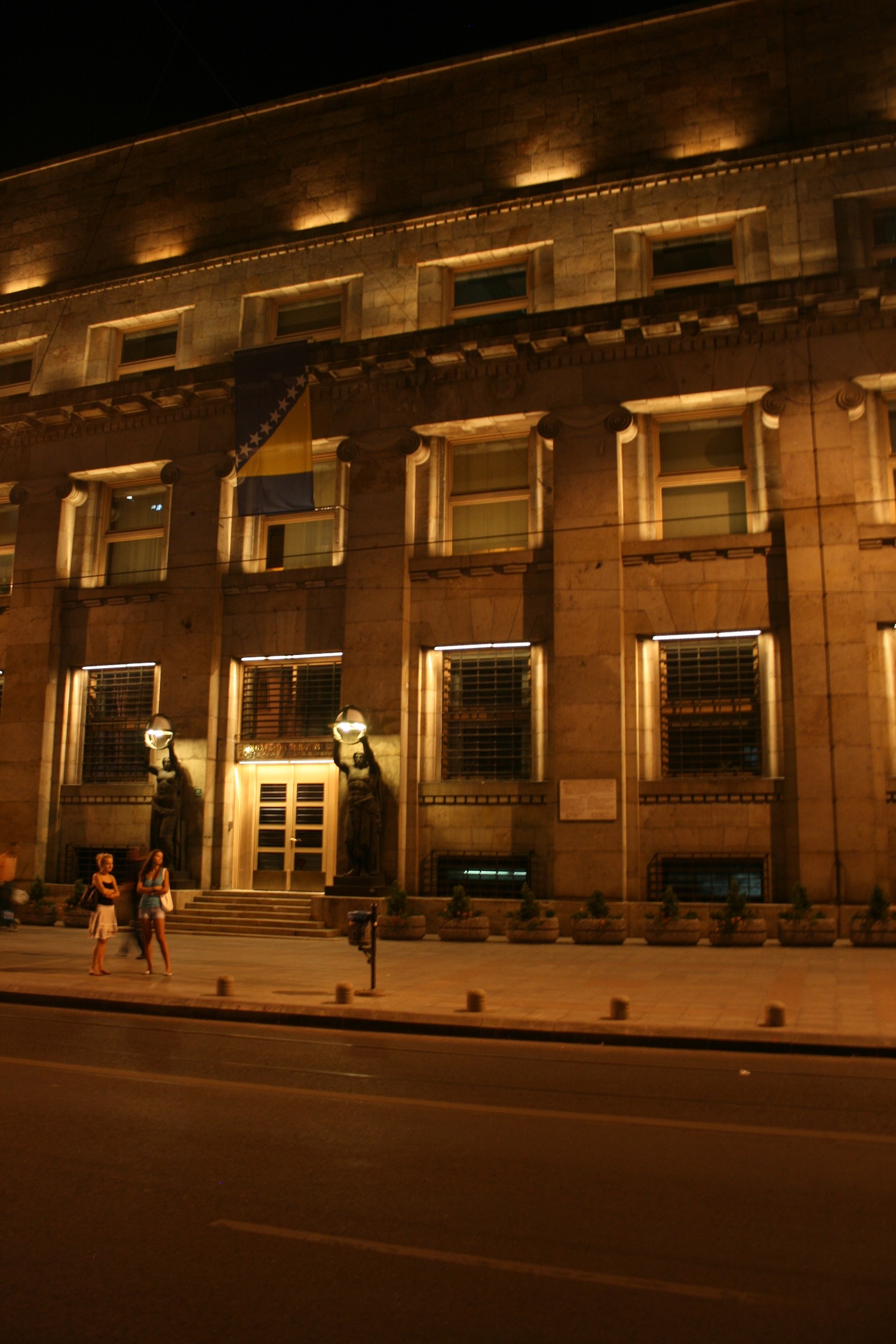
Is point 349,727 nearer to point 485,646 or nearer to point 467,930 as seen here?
point 485,646

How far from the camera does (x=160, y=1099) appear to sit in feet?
26.9

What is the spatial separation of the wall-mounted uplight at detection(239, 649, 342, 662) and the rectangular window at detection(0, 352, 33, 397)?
38.6 feet

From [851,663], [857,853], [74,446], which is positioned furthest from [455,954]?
[74,446]

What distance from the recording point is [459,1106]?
8086 millimetres

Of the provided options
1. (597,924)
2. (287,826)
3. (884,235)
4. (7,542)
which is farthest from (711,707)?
(7,542)

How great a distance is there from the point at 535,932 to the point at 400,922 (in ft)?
8.88

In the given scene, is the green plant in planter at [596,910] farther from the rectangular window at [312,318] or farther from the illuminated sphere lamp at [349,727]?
the rectangular window at [312,318]

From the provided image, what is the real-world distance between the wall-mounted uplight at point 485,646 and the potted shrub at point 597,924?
5.95 metres

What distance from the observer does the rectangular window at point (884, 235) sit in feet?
75.2

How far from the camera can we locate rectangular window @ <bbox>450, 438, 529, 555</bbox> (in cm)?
2436

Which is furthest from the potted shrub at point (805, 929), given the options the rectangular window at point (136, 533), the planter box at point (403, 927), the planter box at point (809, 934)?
the rectangular window at point (136, 533)

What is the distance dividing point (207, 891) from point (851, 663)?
1493 centimetres

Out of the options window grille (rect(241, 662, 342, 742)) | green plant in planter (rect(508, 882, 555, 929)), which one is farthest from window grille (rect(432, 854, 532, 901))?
window grille (rect(241, 662, 342, 742))

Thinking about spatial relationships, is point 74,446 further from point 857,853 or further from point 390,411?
point 857,853
